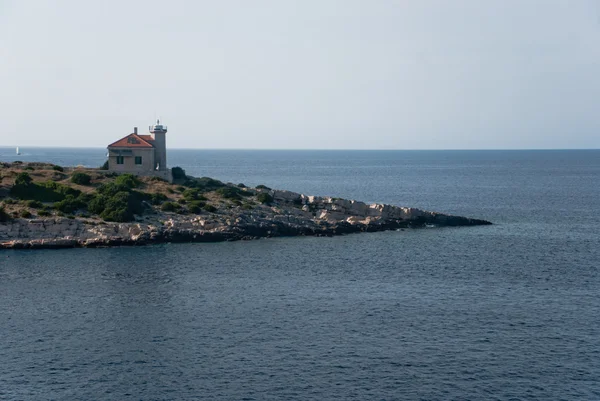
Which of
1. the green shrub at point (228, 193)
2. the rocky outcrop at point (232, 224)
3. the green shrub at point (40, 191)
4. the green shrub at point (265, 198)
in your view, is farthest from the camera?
the green shrub at point (228, 193)

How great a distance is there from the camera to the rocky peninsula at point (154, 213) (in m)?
70.4

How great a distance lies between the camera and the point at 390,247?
7131cm

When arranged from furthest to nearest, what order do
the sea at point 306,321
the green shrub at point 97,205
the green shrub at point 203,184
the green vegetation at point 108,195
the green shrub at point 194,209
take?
the green shrub at point 203,184 → the green shrub at point 194,209 → the green shrub at point 97,205 → the green vegetation at point 108,195 → the sea at point 306,321

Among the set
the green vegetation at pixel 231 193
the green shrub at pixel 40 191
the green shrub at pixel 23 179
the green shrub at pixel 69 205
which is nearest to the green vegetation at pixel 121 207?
the green shrub at pixel 69 205

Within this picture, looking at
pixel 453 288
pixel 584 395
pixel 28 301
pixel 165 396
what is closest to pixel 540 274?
pixel 453 288

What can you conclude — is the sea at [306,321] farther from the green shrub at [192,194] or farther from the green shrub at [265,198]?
the green shrub at [192,194]

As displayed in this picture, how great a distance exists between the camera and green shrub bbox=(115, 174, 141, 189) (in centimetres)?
8438

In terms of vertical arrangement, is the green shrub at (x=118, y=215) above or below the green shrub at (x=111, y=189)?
below

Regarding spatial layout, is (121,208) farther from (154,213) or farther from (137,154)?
(137,154)

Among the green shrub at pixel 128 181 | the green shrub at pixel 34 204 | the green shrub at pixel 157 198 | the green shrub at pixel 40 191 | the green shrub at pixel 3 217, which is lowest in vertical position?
the green shrub at pixel 3 217

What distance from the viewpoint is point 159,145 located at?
94.3 meters

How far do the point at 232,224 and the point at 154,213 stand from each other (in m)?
9.25

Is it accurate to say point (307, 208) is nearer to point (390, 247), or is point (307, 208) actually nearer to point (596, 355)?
point (390, 247)

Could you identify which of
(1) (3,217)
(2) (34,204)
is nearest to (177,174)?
(2) (34,204)
